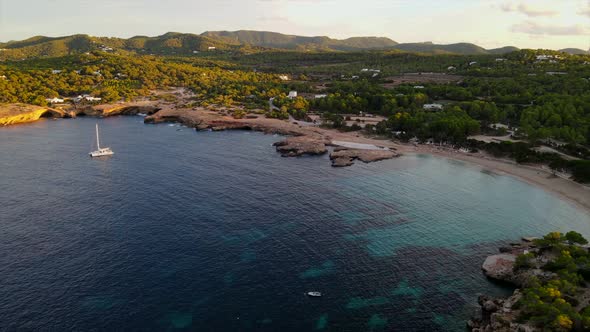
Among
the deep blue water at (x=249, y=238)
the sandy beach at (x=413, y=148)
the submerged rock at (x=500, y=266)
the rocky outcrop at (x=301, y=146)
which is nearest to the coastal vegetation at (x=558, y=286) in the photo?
the submerged rock at (x=500, y=266)

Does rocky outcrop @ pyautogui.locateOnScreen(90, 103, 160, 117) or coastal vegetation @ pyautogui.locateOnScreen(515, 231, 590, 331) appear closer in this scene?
coastal vegetation @ pyautogui.locateOnScreen(515, 231, 590, 331)

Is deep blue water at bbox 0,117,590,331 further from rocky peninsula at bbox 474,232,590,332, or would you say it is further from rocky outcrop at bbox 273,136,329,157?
rocky outcrop at bbox 273,136,329,157

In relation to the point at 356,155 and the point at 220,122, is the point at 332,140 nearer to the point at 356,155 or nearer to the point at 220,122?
the point at 356,155

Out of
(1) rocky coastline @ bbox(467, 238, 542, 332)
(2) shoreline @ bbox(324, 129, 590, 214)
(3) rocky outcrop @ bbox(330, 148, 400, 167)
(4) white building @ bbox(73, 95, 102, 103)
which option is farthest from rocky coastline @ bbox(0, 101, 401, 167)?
(1) rocky coastline @ bbox(467, 238, 542, 332)

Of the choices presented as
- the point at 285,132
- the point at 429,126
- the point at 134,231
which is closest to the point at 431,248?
the point at 134,231

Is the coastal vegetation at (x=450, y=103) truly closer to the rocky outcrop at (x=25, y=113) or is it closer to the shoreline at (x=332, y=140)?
the shoreline at (x=332, y=140)

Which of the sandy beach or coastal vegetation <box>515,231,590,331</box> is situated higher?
the sandy beach

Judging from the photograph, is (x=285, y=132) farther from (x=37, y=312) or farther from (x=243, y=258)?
(x=37, y=312)
